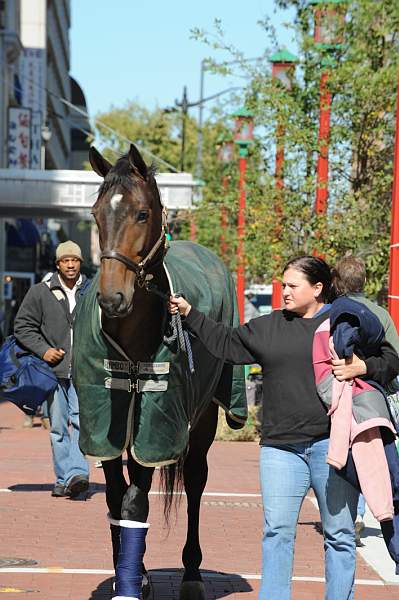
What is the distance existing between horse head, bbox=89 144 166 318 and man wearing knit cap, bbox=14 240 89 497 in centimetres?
456

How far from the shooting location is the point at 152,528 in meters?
9.75

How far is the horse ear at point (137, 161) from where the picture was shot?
6048 millimetres

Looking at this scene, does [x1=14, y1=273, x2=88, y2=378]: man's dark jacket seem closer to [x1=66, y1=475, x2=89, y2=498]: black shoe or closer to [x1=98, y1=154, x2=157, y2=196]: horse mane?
[x1=66, y1=475, x2=89, y2=498]: black shoe

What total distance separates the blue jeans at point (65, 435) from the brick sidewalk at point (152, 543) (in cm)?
26

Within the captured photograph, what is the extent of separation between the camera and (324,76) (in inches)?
686

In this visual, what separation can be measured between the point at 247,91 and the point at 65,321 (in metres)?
8.54

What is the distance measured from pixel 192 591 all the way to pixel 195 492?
2.31 feet

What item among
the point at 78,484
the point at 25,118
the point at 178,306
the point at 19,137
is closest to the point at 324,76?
the point at 78,484

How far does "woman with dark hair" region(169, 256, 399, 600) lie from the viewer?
5.96 meters

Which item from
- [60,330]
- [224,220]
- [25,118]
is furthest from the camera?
[25,118]

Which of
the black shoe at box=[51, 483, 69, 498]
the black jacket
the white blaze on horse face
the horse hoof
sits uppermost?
the white blaze on horse face

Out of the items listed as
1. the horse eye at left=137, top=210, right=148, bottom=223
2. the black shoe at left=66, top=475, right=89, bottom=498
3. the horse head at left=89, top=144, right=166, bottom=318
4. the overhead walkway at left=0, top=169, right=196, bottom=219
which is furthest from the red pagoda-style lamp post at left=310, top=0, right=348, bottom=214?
the overhead walkway at left=0, top=169, right=196, bottom=219

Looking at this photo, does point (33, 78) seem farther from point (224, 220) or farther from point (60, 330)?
point (60, 330)

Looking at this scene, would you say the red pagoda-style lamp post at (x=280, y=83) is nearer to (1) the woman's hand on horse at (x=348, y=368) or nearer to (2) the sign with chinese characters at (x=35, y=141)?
(1) the woman's hand on horse at (x=348, y=368)
